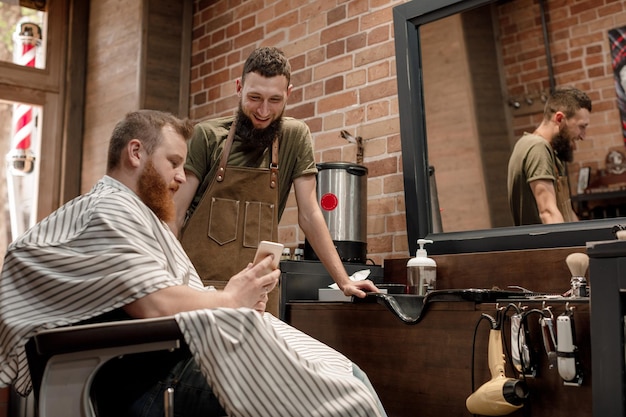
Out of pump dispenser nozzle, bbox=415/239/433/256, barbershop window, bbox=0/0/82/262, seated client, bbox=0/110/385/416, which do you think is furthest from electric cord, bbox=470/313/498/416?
barbershop window, bbox=0/0/82/262

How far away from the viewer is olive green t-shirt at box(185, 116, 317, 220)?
2496mm

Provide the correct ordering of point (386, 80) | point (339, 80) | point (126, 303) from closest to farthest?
1. point (126, 303)
2. point (386, 80)
3. point (339, 80)

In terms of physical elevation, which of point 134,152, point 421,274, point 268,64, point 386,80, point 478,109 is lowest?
point 421,274

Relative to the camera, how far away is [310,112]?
3.42 meters

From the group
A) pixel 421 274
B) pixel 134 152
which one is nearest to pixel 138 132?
pixel 134 152

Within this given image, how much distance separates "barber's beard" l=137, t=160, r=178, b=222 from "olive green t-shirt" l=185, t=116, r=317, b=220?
0.77 m

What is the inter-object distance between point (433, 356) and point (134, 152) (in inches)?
41.6

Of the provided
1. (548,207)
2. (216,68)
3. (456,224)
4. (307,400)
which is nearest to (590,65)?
(548,207)

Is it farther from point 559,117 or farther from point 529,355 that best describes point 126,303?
→ point 559,117

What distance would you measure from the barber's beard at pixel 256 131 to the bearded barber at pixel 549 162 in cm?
87

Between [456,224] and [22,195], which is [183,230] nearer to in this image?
[456,224]

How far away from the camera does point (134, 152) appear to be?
171 cm

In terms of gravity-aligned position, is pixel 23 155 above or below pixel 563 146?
above

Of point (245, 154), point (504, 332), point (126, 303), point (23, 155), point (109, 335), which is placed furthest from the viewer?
point (23, 155)
